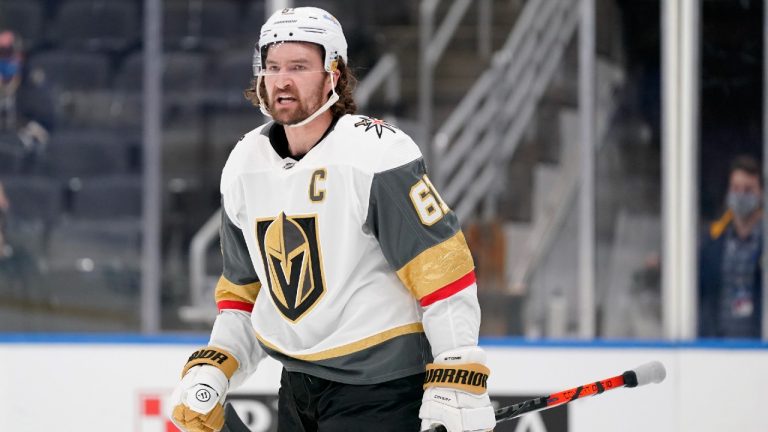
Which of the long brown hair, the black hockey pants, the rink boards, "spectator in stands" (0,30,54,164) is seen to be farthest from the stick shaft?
"spectator in stands" (0,30,54,164)

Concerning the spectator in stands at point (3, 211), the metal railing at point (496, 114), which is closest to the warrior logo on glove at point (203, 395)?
the metal railing at point (496, 114)

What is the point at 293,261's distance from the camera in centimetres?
183

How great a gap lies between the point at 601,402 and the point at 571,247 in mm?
723

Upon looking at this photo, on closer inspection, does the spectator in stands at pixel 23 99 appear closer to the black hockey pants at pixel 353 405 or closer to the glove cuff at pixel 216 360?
the glove cuff at pixel 216 360

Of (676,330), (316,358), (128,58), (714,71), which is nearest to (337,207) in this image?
(316,358)

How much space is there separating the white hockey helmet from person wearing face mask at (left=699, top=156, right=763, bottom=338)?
5.94 feet

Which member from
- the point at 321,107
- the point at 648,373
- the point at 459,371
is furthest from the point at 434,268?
the point at 648,373

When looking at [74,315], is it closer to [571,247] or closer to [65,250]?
[65,250]

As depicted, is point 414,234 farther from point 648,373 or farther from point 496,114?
point 496,114

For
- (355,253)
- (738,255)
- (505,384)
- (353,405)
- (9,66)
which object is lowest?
(505,384)

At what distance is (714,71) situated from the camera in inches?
136

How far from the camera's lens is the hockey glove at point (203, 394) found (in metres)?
1.90

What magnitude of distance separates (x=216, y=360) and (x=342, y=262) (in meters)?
0.30

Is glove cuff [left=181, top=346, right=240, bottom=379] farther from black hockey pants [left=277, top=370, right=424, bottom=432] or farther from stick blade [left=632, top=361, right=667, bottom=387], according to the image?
stick blade [left=632, top=361, right=667, bottom=387]
